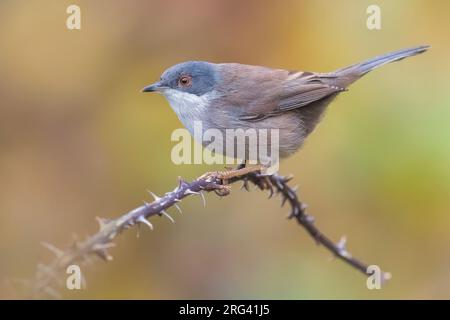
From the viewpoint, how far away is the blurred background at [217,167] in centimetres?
477

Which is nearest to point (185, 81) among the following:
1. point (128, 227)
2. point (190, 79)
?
point (190, 79)

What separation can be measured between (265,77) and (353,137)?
2.76 feet

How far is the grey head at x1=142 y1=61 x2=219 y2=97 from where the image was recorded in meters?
4.66

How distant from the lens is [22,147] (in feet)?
17.7

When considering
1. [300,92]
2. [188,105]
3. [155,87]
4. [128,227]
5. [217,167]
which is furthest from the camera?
[217,167]

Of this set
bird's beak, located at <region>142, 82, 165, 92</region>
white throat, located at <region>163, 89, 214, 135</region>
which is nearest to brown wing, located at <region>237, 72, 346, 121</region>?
white throat, located at <region>163, 89, 214, 135</region>

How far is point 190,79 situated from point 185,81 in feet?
0.14

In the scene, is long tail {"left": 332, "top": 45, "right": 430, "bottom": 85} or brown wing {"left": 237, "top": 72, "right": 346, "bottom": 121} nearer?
long tail {"left": 332, "top": 45, "right": 430, "bottom": 85}

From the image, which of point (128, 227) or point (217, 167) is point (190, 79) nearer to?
point (217, 167)

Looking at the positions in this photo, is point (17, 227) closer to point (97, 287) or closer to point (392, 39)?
point (97, 287)

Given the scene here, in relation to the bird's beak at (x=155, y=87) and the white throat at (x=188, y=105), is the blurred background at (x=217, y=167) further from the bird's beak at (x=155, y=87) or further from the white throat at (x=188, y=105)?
the bird's beak at (x=155, y=87)

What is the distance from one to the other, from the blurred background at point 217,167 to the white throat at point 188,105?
0.60 metres

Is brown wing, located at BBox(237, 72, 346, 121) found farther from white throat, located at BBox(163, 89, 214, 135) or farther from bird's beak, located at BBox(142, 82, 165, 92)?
bird's beak, located at BBox(142, 82, 165, 92)

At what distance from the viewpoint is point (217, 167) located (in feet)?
17.5
